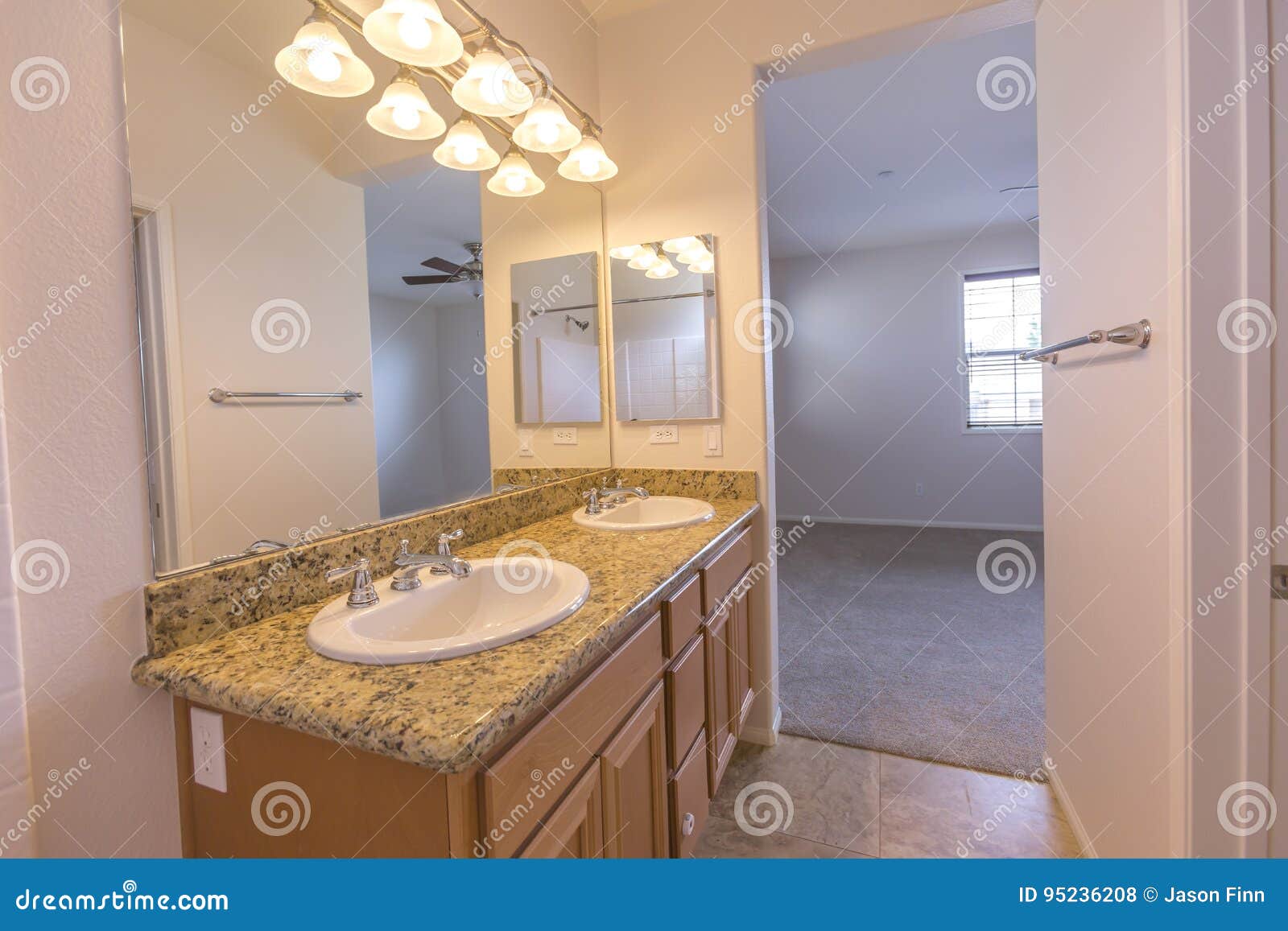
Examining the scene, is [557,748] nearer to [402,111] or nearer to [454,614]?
[454,614]

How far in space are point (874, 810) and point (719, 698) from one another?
0.59 metres

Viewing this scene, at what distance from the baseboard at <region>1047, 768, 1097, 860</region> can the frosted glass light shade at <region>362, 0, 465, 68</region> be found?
96.4 inches

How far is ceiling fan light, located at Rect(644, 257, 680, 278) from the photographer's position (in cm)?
217

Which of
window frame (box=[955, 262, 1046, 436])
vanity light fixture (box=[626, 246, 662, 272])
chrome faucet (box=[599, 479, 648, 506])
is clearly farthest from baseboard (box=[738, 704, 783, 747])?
window frame (box=[955, 262, 1046, 436])

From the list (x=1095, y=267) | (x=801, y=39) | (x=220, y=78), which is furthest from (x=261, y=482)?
(x=801, y=39)

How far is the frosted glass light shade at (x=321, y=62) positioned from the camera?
3.59 feet

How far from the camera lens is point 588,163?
1920 millimetres

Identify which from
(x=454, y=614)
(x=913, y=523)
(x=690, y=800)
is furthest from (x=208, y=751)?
(x=913, y=523)

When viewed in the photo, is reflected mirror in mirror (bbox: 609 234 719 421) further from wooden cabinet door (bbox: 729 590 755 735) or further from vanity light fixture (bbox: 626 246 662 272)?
wooden cabinet door (bbox: 729 590 755 735)

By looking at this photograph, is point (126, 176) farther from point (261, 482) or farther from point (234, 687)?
point (234, 687)

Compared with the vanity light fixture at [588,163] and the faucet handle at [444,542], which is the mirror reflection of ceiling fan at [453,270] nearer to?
the vanity light fixture at [588,163]

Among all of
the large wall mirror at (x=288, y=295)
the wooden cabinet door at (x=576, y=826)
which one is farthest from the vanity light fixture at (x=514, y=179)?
the wooden cabinet door at (x=576, y=826)

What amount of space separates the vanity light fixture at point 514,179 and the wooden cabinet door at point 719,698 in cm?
144

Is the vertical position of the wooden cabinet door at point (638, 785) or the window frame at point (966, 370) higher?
the window frame at point (966, 370)
